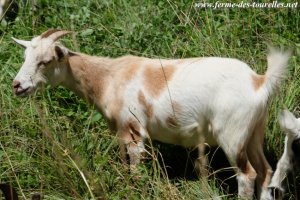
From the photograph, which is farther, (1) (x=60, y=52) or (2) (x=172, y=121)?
(1) (x=60, y=52)

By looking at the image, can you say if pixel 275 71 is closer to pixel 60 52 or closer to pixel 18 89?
pixel 60 52

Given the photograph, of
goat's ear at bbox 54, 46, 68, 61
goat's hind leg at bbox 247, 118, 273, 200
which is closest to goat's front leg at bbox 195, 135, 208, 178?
goat's hind leg at bbox 247, 118, 273, 200

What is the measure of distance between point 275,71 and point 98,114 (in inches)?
59.7

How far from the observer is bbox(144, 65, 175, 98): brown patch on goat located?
5.78m

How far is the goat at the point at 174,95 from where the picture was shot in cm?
554

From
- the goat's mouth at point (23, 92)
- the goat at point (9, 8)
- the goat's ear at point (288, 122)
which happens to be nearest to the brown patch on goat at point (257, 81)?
the goat's ear at point (288, 122)

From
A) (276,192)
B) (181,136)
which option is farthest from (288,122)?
(181,136)

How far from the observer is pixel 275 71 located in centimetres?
554

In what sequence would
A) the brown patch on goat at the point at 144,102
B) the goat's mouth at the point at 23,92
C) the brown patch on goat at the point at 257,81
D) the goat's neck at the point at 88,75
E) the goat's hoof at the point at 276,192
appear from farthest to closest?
the goat's neck at the point at 88,75
the goat's mouth at the point at 23,92
the brown patch on goat at the point at 144,102
the goat's hoof at the point at 276,192
the brown patch on goat at the point at 257,81

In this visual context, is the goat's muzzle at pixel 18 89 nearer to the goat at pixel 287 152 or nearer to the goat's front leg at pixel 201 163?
the goat's front leg at pixel 201 163

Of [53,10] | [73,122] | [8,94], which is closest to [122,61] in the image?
[73,122]

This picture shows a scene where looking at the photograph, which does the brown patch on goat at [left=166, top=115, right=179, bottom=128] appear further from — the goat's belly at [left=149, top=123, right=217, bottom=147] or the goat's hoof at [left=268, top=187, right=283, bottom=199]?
the goat's hoof at [left=268, top=187, right=283, bottom=199]

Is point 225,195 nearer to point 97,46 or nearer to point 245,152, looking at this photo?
point 245,152

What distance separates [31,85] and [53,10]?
1871 millimetres
